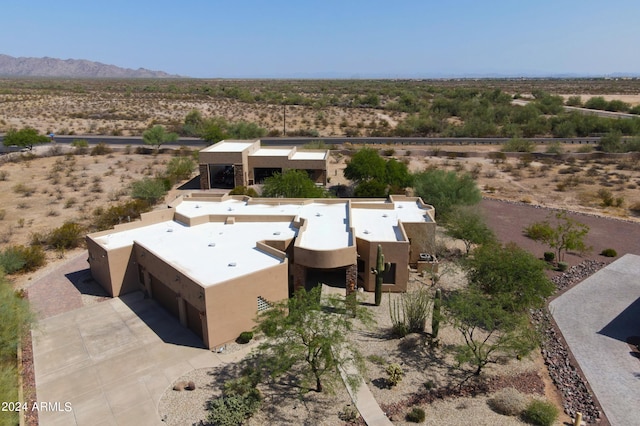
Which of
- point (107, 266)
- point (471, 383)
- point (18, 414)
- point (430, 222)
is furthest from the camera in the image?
point (430, 222)

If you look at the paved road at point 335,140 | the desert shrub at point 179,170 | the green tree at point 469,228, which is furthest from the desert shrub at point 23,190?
the green tree at point 469,228

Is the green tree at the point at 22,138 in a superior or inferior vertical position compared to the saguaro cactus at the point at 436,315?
superior

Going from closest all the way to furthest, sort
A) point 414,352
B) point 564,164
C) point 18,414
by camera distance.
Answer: point 18,414
point 414,352
point 564,164

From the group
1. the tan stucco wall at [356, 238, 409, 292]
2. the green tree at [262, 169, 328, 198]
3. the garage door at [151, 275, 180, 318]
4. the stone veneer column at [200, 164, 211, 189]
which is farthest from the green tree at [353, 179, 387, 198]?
the garage door at [151, 275, 180, 318]

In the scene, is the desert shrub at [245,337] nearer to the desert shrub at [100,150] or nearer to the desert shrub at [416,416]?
the desert shrub at [416,416]

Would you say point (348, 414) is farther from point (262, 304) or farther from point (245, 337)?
point (262, 304)

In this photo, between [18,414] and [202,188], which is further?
[202,188]

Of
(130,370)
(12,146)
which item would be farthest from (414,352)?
(12,146)

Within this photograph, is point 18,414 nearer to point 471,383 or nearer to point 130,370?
point 130,370
